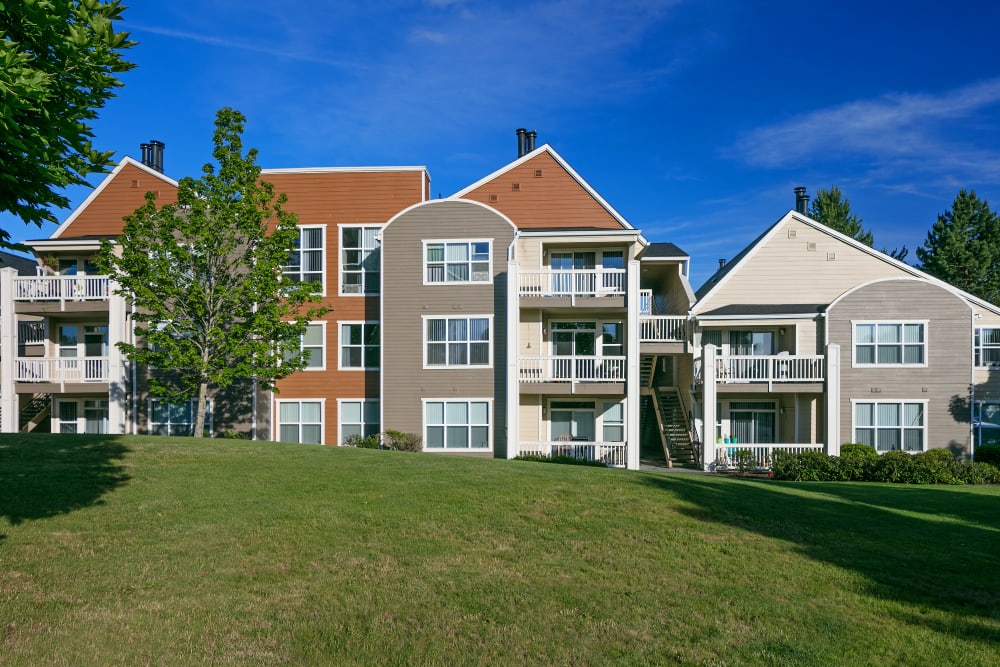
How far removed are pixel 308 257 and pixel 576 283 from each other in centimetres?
1046

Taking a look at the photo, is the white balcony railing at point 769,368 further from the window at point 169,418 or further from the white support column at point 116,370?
the white support column at point 116,370

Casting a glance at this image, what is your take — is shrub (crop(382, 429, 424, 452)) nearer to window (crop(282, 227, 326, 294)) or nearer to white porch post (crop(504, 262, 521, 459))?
white porch post (crop(504, 262, 521, 459))

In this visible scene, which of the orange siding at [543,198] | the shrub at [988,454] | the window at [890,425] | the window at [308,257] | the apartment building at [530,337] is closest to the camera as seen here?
the shrub at [988,454]

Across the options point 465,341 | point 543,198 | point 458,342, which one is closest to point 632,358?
point 465,341

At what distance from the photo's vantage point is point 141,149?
107ft

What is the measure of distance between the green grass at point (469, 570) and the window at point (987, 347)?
1675 centimetres

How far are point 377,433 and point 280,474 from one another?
12.0 m

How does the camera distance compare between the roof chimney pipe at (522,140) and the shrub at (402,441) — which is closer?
the shrub at (402,441)

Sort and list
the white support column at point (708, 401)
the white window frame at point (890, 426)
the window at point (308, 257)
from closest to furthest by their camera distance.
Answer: the white support column at point (708, 401) < the white window frame at point (890, 426) < the window at point (308, 257)

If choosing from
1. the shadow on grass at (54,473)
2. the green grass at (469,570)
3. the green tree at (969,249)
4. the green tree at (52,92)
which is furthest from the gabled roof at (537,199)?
the green tree at (969,249)

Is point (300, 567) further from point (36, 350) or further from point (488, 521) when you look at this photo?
point (36, 350)

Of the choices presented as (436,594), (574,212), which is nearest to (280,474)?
(436,594)

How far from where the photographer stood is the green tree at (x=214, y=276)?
22.8 meters

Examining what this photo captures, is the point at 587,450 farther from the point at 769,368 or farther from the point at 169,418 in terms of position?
the point at 169,418
